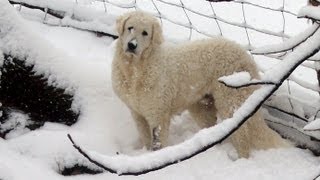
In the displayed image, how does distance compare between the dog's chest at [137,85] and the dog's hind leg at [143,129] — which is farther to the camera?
the dog's hind leg at [143,129]

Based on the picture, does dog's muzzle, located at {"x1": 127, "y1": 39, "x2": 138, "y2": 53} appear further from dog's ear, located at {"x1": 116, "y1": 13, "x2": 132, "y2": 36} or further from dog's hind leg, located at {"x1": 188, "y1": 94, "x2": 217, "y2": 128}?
dog's hind leg, located at {"x1": 188, "y1": 94, "x2": 217, "y2": 128}

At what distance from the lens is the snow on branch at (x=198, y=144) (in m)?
1.04

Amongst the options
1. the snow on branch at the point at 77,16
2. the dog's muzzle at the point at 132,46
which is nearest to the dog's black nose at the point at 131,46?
the dog's muzzle at the point at 132,46

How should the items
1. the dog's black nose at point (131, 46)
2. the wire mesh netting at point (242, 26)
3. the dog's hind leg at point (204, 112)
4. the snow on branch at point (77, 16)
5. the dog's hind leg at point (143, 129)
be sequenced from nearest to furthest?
1. the dog's black nose at point (131, 46)
2. the wire mesh netting at point (242, 26)
3. the dog's hind leg at point (143, 129)
4. the dog's hind leg at point (204, 112)
5. the snow on branch at point (77, 16)

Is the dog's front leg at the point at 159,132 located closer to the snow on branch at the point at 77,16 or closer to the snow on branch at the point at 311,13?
the snow on branch at the point at 77,16

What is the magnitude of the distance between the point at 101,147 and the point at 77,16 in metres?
1.33

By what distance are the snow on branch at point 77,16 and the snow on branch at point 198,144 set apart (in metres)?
3.43

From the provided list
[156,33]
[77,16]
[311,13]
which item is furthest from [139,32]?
[311,13]

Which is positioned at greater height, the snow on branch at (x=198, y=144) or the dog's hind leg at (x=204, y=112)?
the snow on branch at (x=198, y=144)

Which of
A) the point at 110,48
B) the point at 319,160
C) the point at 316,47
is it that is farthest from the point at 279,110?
the point at 316,47

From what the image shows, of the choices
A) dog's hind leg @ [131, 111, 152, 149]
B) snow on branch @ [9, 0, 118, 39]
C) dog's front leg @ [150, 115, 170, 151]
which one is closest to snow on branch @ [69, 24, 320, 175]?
dog's front leg @ [150, 115, 170, 151]

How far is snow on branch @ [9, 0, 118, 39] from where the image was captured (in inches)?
176

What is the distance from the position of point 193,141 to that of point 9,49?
2695 mm

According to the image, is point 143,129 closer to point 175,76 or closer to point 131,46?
point 175,76
